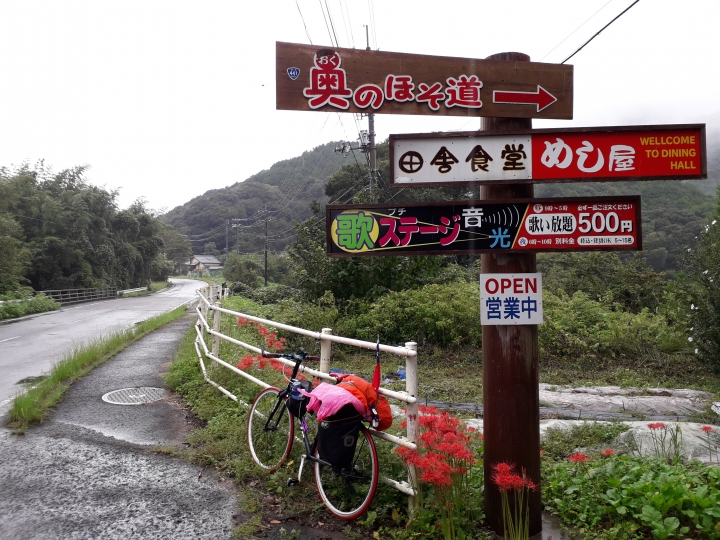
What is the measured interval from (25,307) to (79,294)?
559 inches

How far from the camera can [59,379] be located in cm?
796

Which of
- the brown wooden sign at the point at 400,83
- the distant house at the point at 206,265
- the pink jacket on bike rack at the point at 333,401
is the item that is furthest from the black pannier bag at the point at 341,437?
the distant house at the point at 206,265

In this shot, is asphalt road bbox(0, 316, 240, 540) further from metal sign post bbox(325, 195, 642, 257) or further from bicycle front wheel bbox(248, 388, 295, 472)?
metal sign post bbox(325, 195, 642, 257)

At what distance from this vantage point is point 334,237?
10.9ft

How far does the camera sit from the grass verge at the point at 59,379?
5934 mm

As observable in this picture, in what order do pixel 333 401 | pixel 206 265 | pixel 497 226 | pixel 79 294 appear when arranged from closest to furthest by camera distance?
pixel 497 226 → pixel 333 401 → pixel 79 294 → pixel 206 265

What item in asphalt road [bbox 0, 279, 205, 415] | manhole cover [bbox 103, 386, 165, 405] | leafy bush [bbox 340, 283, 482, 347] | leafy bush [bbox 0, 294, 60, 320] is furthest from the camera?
leafy bush [bbox 0, 294, 60, 320]

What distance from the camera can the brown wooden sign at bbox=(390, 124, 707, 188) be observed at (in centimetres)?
319

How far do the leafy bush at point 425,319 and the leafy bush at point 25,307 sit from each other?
55.2ft

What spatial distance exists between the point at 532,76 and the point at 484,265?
131 centimetres

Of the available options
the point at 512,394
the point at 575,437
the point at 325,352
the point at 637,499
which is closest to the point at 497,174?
the point at 512,394

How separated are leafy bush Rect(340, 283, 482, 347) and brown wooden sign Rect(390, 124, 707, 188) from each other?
7.42m

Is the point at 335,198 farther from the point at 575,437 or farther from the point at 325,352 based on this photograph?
the point at 325,352

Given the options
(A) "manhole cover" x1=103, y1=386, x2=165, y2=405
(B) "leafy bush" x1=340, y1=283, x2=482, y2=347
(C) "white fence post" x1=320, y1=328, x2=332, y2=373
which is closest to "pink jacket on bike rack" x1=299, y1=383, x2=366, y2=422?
(C) "white fence post" x1=320, y1=328, x2=332, y2=373
